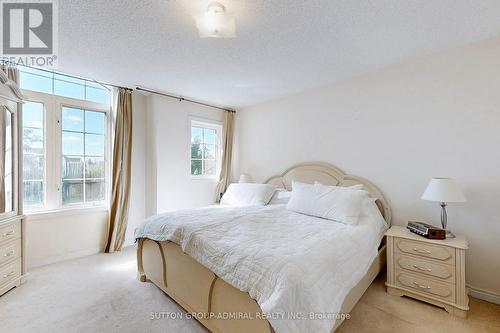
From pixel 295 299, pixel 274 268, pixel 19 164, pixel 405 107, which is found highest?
pixel 405 107

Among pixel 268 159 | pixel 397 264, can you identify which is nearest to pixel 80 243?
pixel 268 159

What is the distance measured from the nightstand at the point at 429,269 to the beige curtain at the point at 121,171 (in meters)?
3.40

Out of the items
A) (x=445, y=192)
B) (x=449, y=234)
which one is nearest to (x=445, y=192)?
(x=445, y=192)

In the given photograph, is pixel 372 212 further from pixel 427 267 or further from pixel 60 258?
pixel 60 258

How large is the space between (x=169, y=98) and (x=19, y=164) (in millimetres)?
2020

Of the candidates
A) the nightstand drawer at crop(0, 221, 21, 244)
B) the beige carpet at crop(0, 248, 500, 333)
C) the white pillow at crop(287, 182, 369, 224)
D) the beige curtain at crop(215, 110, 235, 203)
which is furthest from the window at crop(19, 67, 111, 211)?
the white pillow at crop(287, 182, 369, 224)

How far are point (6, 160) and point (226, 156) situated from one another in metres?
2.87

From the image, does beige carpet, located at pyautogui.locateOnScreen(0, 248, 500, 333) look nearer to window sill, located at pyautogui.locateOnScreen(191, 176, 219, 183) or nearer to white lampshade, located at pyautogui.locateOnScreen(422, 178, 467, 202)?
white lampshade, located at pyautogui.locateOnScreen(422, 178, 467, 202)

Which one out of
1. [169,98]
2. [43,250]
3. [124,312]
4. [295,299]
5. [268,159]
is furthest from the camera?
[268,159]

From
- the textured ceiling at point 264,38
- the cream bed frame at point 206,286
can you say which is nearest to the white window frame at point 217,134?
the textured ceiling at point 264,38

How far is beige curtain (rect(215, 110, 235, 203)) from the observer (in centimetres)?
429

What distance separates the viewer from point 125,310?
1962 millimetres

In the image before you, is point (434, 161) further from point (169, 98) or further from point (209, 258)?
point (169, 98)

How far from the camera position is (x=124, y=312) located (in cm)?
194
